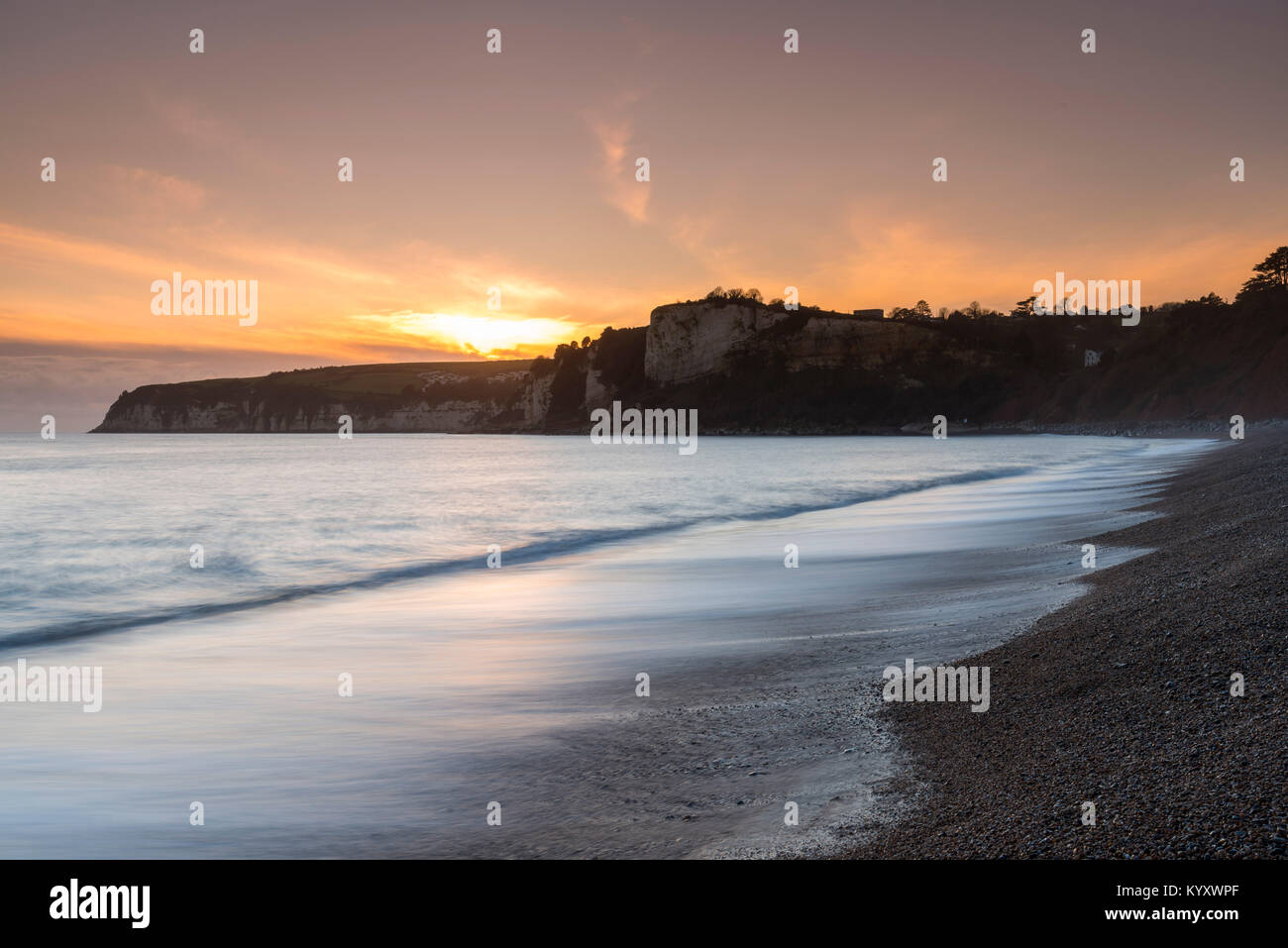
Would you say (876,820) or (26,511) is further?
(26,511)

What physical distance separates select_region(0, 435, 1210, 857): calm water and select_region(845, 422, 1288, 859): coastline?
602 mm

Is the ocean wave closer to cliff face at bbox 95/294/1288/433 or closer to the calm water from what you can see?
the calm water

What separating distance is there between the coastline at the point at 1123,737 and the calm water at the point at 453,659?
1.98ft

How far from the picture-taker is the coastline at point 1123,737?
9.77ft

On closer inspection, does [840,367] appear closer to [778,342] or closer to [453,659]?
[778,342]

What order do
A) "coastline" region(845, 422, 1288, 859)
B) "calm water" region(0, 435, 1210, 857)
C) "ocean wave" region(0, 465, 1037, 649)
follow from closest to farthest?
"coastline" region(845, 422, 1288, 859)
"calm water" region(0, 435, 1210, 857)
"ocean wave" region(0, 465, 1037, 649)

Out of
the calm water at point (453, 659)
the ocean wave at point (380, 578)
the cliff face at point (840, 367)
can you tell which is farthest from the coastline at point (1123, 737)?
the cliff face at point (840, 367)

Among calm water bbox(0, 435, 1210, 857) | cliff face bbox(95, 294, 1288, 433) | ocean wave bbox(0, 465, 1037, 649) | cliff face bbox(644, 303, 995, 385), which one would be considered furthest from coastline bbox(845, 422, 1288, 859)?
cliff face bbox(644, 303, 995, 385)

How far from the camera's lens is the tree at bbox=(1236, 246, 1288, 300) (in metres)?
100

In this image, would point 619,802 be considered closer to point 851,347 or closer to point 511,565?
point 511,565

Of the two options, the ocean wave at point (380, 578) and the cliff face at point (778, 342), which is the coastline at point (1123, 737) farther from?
the cliff face at point (778, 342)
